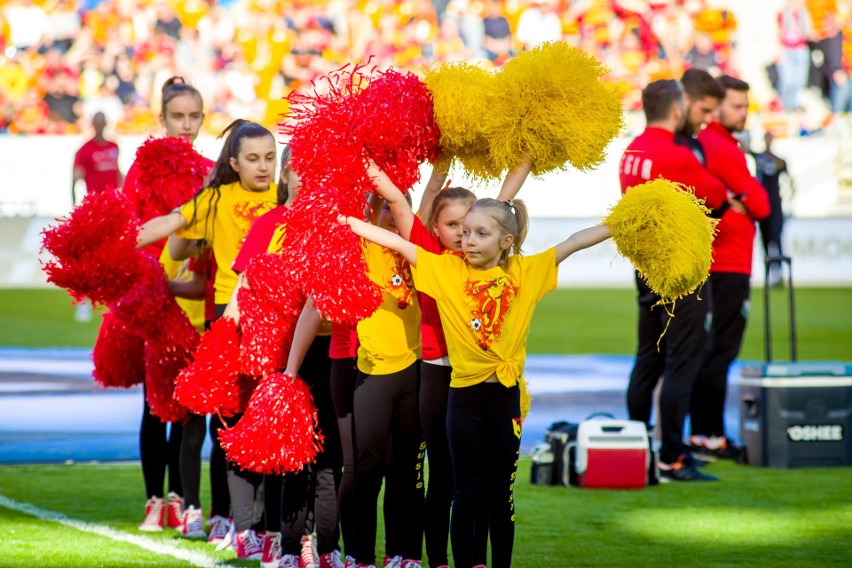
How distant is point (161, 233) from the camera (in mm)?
4973

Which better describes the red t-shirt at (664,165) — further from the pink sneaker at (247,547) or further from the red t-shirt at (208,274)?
the pink sneaker at (247,547)

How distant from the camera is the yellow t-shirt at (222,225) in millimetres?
4961

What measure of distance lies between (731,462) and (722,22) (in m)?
16.7

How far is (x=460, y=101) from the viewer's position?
4.04 m

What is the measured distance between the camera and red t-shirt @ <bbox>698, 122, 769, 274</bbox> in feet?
21.8

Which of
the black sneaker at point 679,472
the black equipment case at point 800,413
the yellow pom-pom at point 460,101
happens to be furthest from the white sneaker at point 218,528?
the black equipment case at point 800,413

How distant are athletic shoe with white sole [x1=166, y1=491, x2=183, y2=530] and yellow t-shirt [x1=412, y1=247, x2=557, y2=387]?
188 centimetres

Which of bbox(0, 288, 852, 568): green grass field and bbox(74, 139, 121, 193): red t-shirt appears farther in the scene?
bbox(74, 139, 121, 193): red t-shirt

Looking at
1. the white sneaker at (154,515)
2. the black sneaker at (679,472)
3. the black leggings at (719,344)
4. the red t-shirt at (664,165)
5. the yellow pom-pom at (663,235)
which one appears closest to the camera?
the yellow pom-pom at (663,235)

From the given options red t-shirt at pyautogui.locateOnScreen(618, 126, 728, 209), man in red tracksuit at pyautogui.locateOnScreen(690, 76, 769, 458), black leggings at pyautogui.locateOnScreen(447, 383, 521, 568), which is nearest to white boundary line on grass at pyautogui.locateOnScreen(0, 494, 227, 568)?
black leggings at pyautogui.locateOnScreen(447, 383, 521, 568)

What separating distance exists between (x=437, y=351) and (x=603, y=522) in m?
1.79

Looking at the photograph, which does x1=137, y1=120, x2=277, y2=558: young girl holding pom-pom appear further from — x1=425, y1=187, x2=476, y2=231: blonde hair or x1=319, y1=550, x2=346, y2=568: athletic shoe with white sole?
x1=425, y1=187, x2=476, y2=231: blonde hair

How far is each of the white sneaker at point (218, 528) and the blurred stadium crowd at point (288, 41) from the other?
16.0 m

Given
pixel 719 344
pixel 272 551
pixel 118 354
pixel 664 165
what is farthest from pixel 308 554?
pixel 719 344
